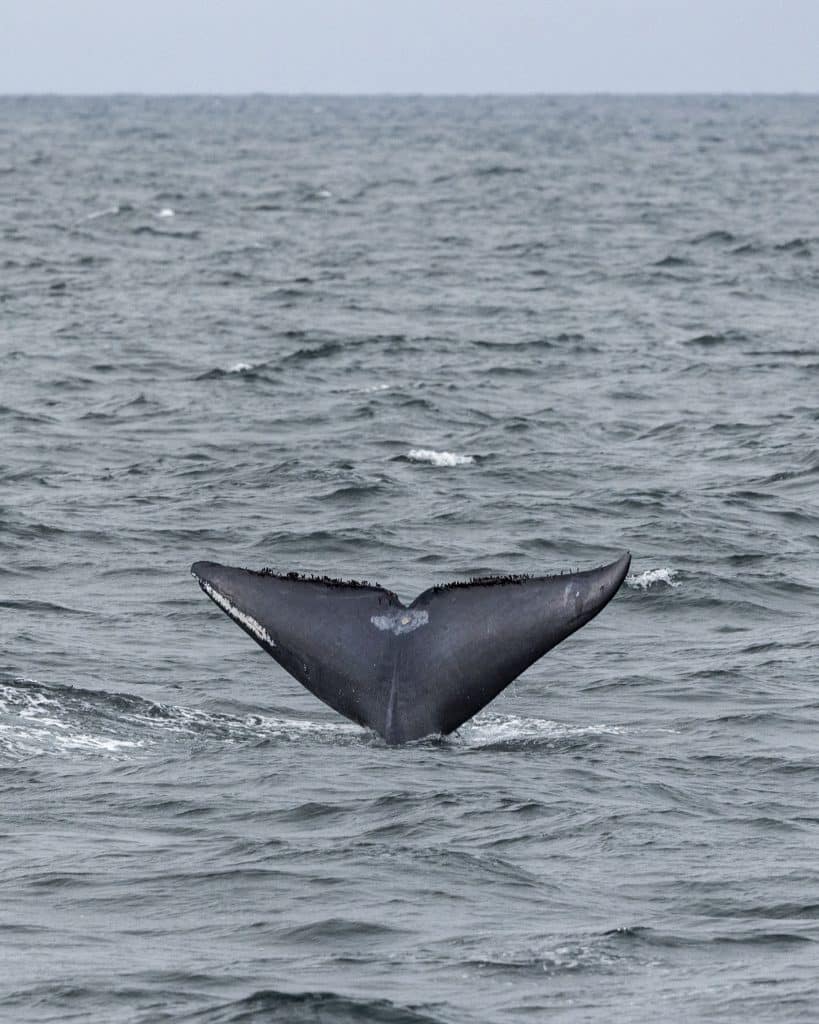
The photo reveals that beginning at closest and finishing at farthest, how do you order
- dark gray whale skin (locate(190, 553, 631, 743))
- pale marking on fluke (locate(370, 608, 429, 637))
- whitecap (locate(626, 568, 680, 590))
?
dark gray whale skin (locate(190, 553, 631, 743))
pale marking on fluke (locate(370, 608, 429, 637))
whitecap (locate(626, 568, 680, 590))

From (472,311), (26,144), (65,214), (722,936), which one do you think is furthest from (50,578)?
(26,144)

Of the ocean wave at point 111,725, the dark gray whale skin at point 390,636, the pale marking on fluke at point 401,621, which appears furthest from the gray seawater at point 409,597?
the pale marking on fluke at point 401,621

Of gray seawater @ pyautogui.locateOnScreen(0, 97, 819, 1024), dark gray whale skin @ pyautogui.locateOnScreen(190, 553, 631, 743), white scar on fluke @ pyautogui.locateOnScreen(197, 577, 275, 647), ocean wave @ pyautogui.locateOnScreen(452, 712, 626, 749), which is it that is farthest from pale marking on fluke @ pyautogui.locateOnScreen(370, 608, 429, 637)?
ocean wave @ pyautogui.locateOnScreen(452, 712, 626, 749)

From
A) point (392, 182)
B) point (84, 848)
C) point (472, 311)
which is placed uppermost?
Result: point (392, 182)

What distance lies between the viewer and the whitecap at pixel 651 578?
66.4 ft

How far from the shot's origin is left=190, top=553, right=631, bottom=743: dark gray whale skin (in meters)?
13.1

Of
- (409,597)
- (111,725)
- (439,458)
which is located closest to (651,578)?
(409,597)

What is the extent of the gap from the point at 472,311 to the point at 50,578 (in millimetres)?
23883

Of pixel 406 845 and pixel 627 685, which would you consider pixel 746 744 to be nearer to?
pixel 627 685

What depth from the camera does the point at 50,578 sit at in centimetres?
2042

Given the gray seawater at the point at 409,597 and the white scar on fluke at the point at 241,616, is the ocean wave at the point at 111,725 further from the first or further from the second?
the white scar on fluke at the point at 241,616

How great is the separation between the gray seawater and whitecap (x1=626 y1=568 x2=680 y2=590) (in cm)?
10

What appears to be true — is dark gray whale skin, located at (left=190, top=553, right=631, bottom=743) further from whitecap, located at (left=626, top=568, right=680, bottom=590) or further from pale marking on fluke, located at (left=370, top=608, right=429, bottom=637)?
whitecap, located at (left=626, top=568, right=680, bottom=590)

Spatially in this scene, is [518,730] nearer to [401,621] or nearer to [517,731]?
[517,731]
